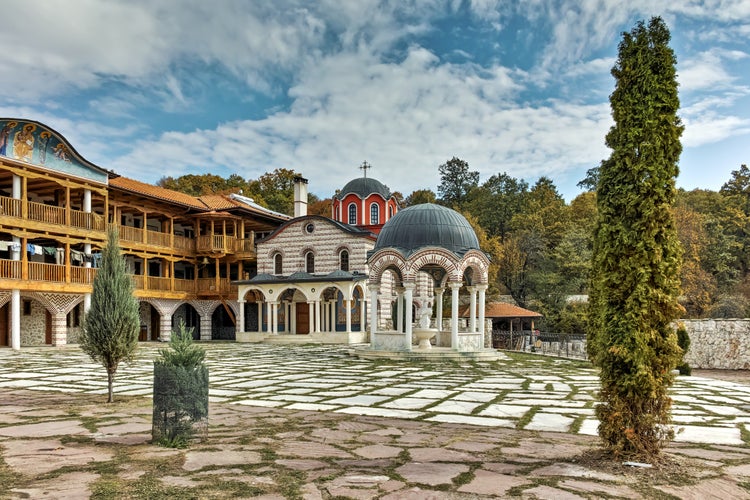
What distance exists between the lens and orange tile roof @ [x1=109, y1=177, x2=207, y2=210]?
28980 millimetres

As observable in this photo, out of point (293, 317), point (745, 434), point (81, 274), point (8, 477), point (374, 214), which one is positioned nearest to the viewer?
point (8, 477)

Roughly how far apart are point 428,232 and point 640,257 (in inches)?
565

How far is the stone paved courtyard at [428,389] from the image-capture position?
26.5 ft

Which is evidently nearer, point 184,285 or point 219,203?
point 184,285

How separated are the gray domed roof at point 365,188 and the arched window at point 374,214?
789 mm

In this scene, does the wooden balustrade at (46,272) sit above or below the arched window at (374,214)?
below

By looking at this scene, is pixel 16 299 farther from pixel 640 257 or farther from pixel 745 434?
pixel 745 434

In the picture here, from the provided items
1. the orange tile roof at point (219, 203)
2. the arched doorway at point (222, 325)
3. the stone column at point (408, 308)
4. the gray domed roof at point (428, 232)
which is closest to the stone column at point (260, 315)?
the arched doorway at point (222, 325)

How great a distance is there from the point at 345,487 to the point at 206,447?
199 cm

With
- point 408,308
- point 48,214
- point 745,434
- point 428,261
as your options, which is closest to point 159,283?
point 48,214

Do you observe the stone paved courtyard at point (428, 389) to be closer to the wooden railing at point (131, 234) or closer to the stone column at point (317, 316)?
the wooden railing at point (131, 234)

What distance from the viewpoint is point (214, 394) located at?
1030 centimetres

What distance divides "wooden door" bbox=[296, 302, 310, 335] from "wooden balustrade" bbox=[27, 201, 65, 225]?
42.2 feet

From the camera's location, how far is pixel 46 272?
24469mm
